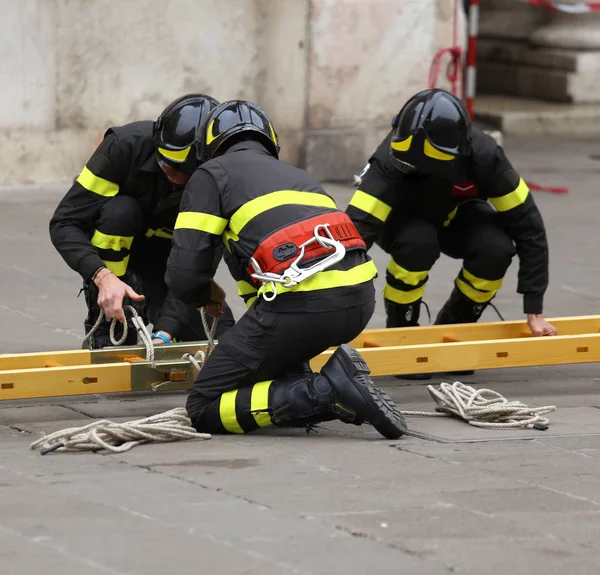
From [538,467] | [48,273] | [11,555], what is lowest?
[48,273]

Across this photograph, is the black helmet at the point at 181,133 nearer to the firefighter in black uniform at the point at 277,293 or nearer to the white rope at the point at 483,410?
the firefighter in black uniform at the point at 277,293

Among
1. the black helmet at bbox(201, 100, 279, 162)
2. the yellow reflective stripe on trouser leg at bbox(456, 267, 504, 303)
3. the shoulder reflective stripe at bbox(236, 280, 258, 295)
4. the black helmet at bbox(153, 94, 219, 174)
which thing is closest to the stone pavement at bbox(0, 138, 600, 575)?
the yellow reflective stripe on trouser leg at bbox(456, 267, 504, 303)

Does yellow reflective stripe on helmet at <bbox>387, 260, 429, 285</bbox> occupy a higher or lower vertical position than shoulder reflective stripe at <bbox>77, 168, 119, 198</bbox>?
lower

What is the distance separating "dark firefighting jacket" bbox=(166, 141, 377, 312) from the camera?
4.63m

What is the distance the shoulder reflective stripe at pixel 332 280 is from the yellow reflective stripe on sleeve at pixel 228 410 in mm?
379

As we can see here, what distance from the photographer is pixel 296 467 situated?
13.9 ft

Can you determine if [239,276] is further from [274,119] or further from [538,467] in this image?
[274,119]

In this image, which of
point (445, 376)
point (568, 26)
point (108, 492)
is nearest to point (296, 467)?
point (108, 492)

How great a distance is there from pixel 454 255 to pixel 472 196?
1.09 feet

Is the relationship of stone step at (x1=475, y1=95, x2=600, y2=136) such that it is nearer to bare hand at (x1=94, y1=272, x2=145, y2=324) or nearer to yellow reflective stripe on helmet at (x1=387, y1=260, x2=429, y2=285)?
yellow reflective stripe on helmet at (x1=387, y1=260, x2=429, y2=285)

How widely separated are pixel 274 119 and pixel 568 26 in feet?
15.0

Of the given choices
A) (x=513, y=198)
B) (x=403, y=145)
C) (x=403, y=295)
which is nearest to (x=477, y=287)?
(x=403, y=295)

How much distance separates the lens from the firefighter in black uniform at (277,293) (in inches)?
181

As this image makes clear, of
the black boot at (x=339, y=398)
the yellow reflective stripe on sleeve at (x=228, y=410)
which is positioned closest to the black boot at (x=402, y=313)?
the black boot at (x=339, y=398)
